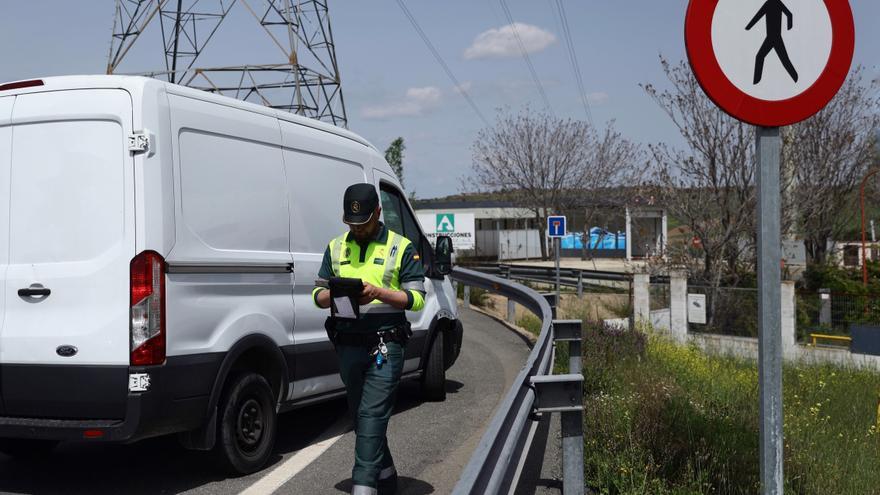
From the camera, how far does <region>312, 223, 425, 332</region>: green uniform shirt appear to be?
203 inches

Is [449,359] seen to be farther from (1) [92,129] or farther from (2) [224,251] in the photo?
(1) [92,129]

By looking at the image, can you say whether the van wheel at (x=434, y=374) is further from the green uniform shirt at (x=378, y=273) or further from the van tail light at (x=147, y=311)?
the van tail light at (x=147, y=311)

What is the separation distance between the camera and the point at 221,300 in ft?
19.3

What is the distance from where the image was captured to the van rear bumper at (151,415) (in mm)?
5266

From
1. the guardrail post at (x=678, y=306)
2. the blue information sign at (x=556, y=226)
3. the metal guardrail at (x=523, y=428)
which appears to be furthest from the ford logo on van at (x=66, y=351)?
the blue information sign at (x=556, y=226)

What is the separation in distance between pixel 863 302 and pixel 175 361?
19.8 m

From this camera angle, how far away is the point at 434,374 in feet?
28.0

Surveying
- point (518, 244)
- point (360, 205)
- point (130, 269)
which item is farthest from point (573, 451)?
point (518, 244)

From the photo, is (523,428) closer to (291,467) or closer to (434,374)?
(291,467)

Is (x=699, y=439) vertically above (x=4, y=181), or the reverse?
(x=4, y=181)

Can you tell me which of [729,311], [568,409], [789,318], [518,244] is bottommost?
[789,318]

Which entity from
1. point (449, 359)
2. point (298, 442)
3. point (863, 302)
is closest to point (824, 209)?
point (863, 302)

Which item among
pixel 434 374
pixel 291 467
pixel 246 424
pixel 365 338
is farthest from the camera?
pixel 434 374

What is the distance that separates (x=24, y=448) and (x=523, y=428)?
3952mm
